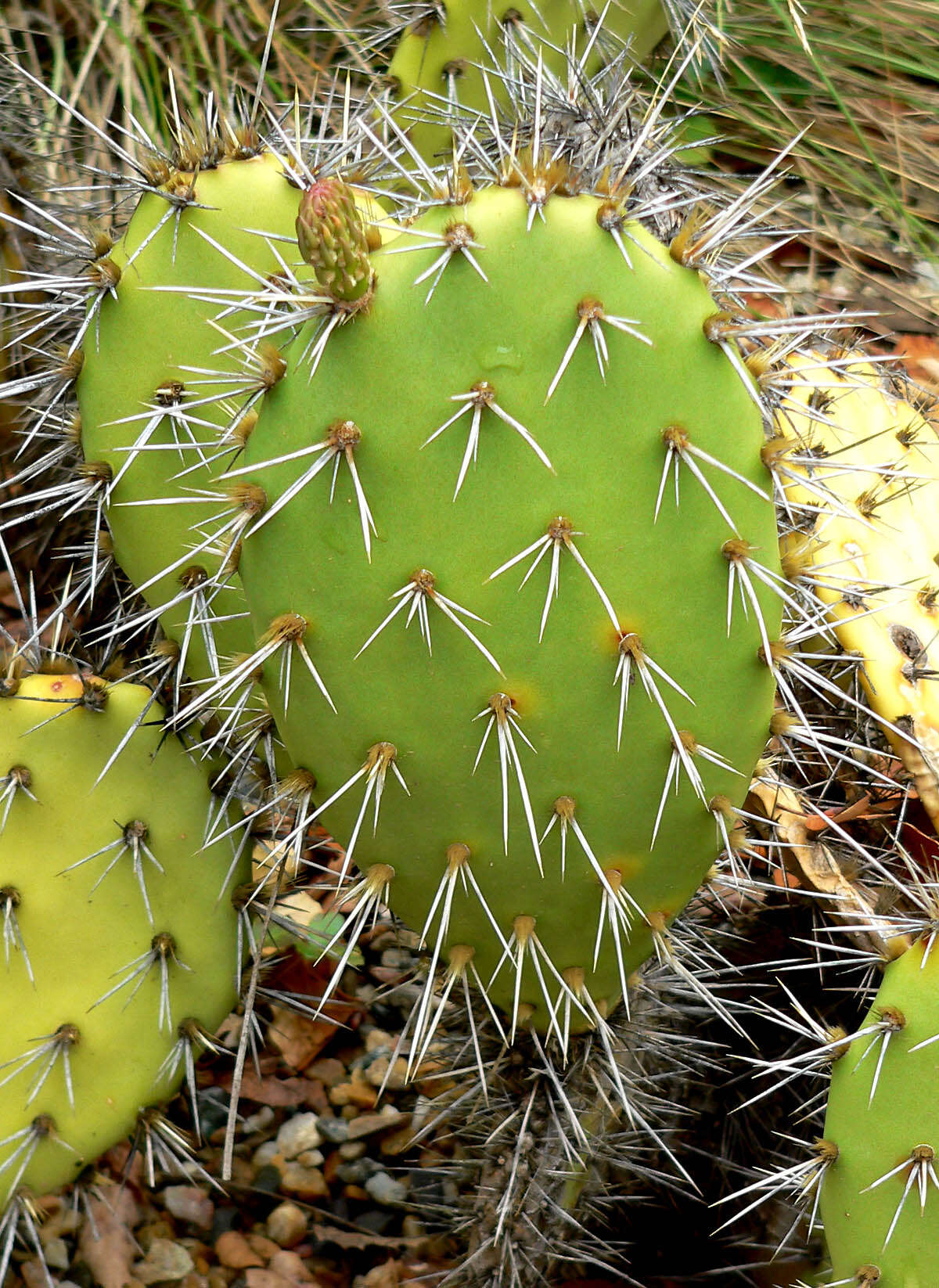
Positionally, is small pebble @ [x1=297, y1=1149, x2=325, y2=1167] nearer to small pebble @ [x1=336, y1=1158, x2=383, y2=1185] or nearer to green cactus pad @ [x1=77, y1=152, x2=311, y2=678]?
small pebble @ [x1=336, y1=1158, x2=383, y2=1185]

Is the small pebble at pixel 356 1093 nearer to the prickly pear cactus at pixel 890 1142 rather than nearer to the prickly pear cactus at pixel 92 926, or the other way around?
the prickly pear cactus at pixel 92 926

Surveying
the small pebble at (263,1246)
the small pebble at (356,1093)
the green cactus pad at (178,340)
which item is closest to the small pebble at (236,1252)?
the small pebble at (263,1246)

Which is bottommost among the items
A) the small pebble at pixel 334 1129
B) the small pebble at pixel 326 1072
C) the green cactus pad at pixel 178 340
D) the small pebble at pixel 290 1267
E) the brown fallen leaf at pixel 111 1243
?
the small pebble at pixel 326 1072

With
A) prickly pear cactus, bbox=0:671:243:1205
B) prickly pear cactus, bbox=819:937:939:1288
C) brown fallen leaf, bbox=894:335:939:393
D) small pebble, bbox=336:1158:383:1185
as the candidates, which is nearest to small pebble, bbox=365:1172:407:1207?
small pebble, bbox=336:1158:383:1185

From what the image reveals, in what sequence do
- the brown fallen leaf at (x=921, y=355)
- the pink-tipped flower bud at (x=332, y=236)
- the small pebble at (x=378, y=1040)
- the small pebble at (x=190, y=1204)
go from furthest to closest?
the brown fallen leaf at (x=921, y=355) → the small pebble at (x=378, y=1040) → the small pebble at (x=190, y=1204) → the pink-tipped flower bud at (x=332, y=236)

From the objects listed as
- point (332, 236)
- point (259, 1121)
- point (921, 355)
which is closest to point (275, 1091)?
point (259, 1121)

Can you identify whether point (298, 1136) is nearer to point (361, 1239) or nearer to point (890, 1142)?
point (361, 1239)

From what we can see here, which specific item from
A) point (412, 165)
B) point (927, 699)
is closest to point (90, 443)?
point (412, 165)
